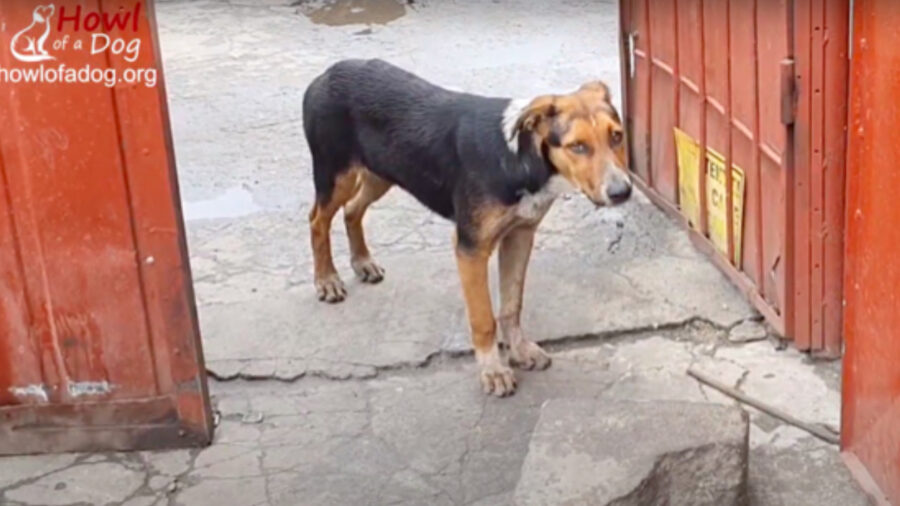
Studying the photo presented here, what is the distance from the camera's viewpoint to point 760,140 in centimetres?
470

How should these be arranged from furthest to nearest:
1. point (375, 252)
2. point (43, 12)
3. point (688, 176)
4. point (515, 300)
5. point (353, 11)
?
point (353, 11)
point (375, 252)
point (688, 176)
point (515, 300)
point (43, 12)

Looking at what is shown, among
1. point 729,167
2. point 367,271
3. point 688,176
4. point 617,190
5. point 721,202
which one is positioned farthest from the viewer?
point 688,176

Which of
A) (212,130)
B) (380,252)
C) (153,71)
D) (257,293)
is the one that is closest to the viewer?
(153,71)

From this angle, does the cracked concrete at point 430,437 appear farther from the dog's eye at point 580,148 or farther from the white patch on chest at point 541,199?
the dog's eye at point 580,148

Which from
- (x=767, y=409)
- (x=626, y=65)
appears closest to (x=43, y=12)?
(x=767, y=409)

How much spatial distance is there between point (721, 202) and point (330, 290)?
165 cm

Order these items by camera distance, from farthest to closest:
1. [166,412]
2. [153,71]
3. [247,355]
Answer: [247,355]
[166,412]
[153,71]

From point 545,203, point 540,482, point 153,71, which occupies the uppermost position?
point 153,71

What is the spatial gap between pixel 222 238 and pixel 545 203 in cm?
221

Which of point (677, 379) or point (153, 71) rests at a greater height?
point (153, 71)

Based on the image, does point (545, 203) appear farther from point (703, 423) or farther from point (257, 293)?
point (257, 293)

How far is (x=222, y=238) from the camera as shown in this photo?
605 centimetres

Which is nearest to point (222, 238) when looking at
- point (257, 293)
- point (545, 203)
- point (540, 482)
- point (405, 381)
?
point (257, 293)

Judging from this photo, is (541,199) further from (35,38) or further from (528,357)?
(35,38)
